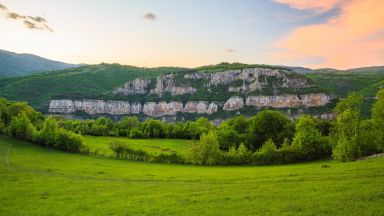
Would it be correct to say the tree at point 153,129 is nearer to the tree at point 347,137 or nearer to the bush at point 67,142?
the bush at point 67,142

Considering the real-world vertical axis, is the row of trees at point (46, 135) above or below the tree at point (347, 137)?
below

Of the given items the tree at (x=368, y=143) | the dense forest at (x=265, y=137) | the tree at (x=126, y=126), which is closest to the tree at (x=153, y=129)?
the tree at (x=126, y=126)

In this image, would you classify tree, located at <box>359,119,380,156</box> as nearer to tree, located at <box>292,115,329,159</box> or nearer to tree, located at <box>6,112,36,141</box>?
tree, located at <box>292,115,329,159</box>

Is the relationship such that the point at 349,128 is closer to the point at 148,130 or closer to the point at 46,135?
the point at 46,135

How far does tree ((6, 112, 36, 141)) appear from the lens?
100625 millimetres

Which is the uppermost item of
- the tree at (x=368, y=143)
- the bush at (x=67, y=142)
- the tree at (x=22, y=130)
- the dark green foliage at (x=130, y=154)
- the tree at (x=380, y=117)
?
the tree at (x=380, y=117)

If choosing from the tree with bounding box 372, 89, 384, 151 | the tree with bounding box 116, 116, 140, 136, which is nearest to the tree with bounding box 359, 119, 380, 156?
the tree with bounding box 372, 89, 384, 151

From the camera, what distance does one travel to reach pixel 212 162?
87.4 metres

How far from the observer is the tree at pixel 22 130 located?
10062 cm

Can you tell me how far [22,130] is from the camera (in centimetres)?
10112

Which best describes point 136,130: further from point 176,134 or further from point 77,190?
point 77,190

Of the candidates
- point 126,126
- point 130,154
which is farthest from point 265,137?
point 126,126

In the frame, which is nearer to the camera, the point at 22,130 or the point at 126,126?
the point at 22,130

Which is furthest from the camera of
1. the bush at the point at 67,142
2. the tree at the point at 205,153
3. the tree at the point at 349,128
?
the bush at the point at 67,142
